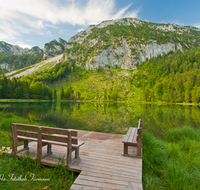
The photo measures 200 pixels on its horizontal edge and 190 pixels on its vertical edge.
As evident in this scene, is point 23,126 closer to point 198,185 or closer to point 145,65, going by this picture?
point 198,185

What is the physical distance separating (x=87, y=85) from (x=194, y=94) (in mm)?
89899

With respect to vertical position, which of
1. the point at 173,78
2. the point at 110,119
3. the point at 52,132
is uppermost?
the point at 173,78

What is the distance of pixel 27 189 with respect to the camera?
10.7 ft

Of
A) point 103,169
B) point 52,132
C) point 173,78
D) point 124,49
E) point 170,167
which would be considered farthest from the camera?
point 124,49

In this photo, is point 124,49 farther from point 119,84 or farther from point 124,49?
point 119,84

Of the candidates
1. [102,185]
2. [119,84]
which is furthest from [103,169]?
[119,84]

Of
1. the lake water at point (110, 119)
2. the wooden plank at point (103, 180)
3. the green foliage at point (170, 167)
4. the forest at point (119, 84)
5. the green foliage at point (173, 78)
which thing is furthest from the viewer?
the green foliage at point (173, 78)

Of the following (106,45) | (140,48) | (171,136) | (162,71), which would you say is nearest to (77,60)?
(106,45)

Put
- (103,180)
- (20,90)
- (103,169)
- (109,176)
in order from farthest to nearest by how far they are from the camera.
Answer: (20,90) → (103,169) → (109,176) → (103,180)

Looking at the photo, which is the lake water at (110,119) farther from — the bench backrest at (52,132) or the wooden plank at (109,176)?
the bench backrest at (52,132)

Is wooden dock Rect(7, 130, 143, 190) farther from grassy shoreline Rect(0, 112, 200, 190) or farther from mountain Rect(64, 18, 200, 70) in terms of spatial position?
mountain Rect(64, 18, 200, 70)

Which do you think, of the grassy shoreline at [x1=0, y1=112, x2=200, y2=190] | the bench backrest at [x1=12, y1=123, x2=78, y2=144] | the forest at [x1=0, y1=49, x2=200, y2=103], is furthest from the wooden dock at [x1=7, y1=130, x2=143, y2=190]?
the forest at [x1=0, y1=49, x2=200, y2=103]

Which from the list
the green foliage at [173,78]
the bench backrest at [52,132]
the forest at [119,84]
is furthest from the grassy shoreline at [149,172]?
the green foliage at [173,78]

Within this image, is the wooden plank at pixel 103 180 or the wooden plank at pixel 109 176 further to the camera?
the wooden plank at pixel 109 176
